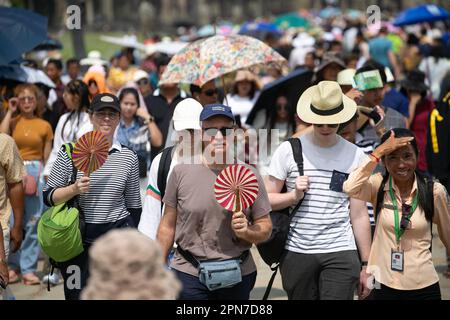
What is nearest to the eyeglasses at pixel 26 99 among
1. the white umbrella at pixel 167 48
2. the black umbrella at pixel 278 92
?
the black umbrella at pixel 278 92

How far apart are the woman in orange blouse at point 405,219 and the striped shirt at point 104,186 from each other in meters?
1.49

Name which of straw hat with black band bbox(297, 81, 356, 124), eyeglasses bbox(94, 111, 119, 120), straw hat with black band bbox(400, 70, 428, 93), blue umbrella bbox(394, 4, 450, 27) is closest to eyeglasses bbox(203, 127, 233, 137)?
straw hat with black band bbox(297, 81, 356, 124)

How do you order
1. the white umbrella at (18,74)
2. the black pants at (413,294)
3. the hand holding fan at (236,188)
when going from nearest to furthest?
the hand holding fan at (236,188) → the black pants at (413,294) → the white umbrella at (18,74)

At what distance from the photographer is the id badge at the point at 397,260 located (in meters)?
6.56

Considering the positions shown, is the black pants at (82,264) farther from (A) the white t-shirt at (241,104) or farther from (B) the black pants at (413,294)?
(A) the white t-shirt at (241,104)

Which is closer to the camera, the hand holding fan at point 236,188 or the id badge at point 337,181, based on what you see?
the hand holding fan at point 236,188

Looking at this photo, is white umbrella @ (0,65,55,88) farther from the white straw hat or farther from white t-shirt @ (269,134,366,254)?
→ white t-shirt @ (269,134,366,254)

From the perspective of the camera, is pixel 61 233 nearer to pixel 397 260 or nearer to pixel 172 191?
pixel 172 191

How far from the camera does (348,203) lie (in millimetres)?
7004

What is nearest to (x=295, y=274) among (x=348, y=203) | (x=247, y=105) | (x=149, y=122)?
(x=348, y=203)

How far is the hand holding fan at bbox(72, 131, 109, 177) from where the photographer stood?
7.03 meters

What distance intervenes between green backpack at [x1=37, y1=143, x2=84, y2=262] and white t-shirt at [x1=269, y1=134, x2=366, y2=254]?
1310 mm

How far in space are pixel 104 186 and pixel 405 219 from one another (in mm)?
1939

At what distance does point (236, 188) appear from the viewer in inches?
242
